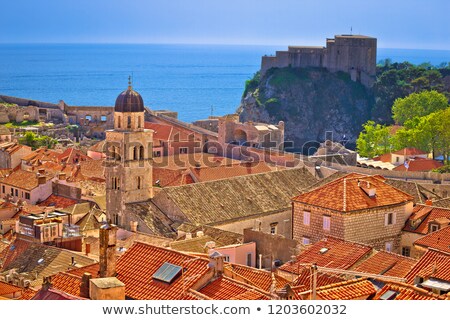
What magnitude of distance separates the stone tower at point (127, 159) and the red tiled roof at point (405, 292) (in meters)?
14.6

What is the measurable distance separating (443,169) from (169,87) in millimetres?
110968

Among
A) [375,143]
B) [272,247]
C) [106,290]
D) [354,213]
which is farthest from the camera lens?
[375,143]

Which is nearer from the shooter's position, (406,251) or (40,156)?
(406,251)

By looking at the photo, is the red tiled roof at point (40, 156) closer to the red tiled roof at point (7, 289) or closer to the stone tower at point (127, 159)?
the stone tower at point (127, 159)

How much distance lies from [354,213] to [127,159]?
8.33 meters

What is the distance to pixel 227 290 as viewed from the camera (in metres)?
12.0

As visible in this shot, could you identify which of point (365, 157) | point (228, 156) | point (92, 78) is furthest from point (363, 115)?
point (92, 78)

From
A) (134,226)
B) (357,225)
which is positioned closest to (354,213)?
(357,225)

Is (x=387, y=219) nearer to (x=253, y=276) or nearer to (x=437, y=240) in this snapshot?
(x=437, y=240)

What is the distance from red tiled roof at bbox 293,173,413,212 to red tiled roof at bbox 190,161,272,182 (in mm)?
9530

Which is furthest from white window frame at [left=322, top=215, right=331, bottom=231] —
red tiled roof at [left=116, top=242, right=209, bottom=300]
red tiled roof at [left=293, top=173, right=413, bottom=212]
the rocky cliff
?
the rocky cliff

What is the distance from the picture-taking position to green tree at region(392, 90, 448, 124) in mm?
54156

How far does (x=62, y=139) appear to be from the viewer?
49375mm

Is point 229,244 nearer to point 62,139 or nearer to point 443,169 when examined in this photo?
point 443,169
